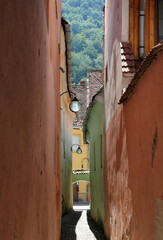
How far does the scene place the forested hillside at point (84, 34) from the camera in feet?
240

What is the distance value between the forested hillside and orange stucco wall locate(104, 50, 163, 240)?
2432 inches

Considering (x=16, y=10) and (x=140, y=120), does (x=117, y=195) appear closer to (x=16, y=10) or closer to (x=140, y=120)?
(x=140, y=120)

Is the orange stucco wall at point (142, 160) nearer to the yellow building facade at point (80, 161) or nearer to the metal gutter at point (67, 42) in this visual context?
the metal gutter at point (67, 42)

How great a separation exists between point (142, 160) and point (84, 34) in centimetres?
7987

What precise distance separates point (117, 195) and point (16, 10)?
6.70 m

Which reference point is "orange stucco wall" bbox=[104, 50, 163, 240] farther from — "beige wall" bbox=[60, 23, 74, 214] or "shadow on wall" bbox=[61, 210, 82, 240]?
"beige wall" bbox=[60, 23, 74, 214]

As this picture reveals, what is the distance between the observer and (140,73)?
539 cm

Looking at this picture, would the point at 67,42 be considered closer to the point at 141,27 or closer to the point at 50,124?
the point at 141,27

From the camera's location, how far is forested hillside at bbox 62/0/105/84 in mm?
73125

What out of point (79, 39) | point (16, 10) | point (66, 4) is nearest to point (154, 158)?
point (16, 10)

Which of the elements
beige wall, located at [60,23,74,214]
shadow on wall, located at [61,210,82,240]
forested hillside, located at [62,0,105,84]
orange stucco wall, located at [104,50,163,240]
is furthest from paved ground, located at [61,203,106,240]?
forested hillside, located at [62,0,105,84]

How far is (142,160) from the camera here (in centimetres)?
565

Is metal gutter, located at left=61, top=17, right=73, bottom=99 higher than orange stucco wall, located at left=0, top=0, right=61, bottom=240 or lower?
higher

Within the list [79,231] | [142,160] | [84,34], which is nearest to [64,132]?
[79,231]
